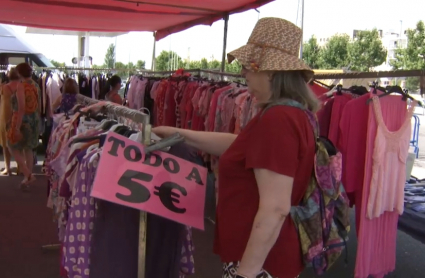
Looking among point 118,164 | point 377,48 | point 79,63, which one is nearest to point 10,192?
point 118,164

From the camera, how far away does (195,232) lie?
5316 mm

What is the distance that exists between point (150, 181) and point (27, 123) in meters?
5.32

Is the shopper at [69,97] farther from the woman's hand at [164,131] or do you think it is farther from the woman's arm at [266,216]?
the woman's arm at [266,216]

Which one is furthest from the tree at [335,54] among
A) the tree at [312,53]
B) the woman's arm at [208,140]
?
the woman's arm at [208,140]

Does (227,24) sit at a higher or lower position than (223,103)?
higher

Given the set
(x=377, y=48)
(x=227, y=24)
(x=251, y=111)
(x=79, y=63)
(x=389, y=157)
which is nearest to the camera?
(x=389, y=157)

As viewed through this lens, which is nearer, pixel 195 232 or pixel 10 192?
pixel 195 232

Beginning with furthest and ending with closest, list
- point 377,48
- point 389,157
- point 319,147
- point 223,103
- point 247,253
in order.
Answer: point 377,48 < point 223,103 < point 389,157 < point 319,147 < point 247,253

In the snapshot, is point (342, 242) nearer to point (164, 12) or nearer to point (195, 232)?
point (195, 232)

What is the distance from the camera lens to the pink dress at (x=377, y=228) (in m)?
3.40

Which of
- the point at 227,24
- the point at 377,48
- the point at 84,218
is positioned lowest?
the point at 84,218

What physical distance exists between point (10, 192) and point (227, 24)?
366cm

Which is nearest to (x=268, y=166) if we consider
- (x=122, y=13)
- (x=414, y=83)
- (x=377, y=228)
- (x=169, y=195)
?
(x=169, y=195)

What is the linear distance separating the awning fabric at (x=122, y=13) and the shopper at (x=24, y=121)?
91 cm
